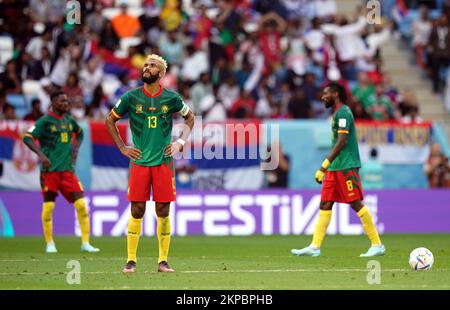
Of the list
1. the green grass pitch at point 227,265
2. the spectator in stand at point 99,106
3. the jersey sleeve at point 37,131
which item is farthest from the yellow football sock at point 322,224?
the spectator in stand at point 99,106

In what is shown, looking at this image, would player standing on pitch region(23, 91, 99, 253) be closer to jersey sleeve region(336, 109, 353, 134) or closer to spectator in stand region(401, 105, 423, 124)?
jersey sleeve region(336, 109, 353, 134)

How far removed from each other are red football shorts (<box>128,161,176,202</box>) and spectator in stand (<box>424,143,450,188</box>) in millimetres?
12198

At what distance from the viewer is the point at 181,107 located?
14273 millimetres

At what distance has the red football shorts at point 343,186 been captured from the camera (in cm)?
1670

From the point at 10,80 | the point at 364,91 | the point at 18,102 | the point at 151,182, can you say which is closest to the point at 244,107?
the point at 364,91

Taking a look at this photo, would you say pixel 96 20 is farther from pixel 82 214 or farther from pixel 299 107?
pixel 82 214

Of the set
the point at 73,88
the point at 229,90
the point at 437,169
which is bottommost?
the point at 437,169

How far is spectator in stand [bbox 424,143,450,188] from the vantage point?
2514 centimetres

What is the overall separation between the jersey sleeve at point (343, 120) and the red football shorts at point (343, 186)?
24.8 inches

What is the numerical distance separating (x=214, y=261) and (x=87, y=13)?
13499 mm

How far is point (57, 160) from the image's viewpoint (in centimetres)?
1873

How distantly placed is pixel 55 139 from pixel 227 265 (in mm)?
4643

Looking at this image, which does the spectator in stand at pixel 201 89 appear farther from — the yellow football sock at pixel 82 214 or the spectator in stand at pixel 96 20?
the yellow football sock at pixel 82 214

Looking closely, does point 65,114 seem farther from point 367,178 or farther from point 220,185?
point 367,178
